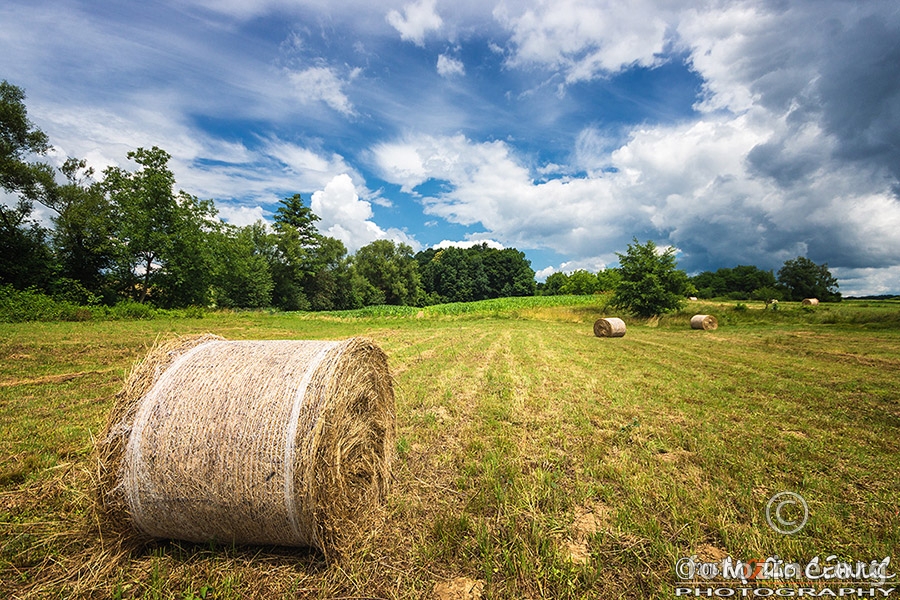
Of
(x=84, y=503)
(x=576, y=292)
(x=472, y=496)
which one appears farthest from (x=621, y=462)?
(x=576, y=292)

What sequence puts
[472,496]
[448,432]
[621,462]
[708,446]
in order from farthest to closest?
[448,432]
[708,446]
[621,462]
[472,496]

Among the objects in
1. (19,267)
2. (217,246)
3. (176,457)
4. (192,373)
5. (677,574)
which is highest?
(217,246)

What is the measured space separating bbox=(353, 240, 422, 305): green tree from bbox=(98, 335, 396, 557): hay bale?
69643 millimetres

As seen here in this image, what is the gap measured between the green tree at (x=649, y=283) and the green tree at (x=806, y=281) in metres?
39.6

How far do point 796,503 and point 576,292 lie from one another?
3599 inches

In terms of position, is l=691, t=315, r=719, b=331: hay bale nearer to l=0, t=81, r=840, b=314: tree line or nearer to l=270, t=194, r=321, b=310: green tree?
l=0, t=81, r=840, b=314: tree line

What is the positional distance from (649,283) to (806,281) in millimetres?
44107

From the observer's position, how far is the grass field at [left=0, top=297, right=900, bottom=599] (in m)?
2.58

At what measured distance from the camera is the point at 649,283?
102ft

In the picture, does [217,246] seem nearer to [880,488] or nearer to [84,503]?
[84,503]

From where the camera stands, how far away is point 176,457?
8.73ft

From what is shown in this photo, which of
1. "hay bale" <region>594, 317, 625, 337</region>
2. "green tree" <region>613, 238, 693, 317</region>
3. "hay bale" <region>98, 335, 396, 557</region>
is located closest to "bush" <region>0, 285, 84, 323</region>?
"hay bale" <region>98, 335, 396, 557</region>

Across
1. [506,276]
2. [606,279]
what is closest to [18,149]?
[606,279]

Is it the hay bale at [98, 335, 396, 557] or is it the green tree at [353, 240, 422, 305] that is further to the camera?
the green tree at [353, 240, 422, 305]
